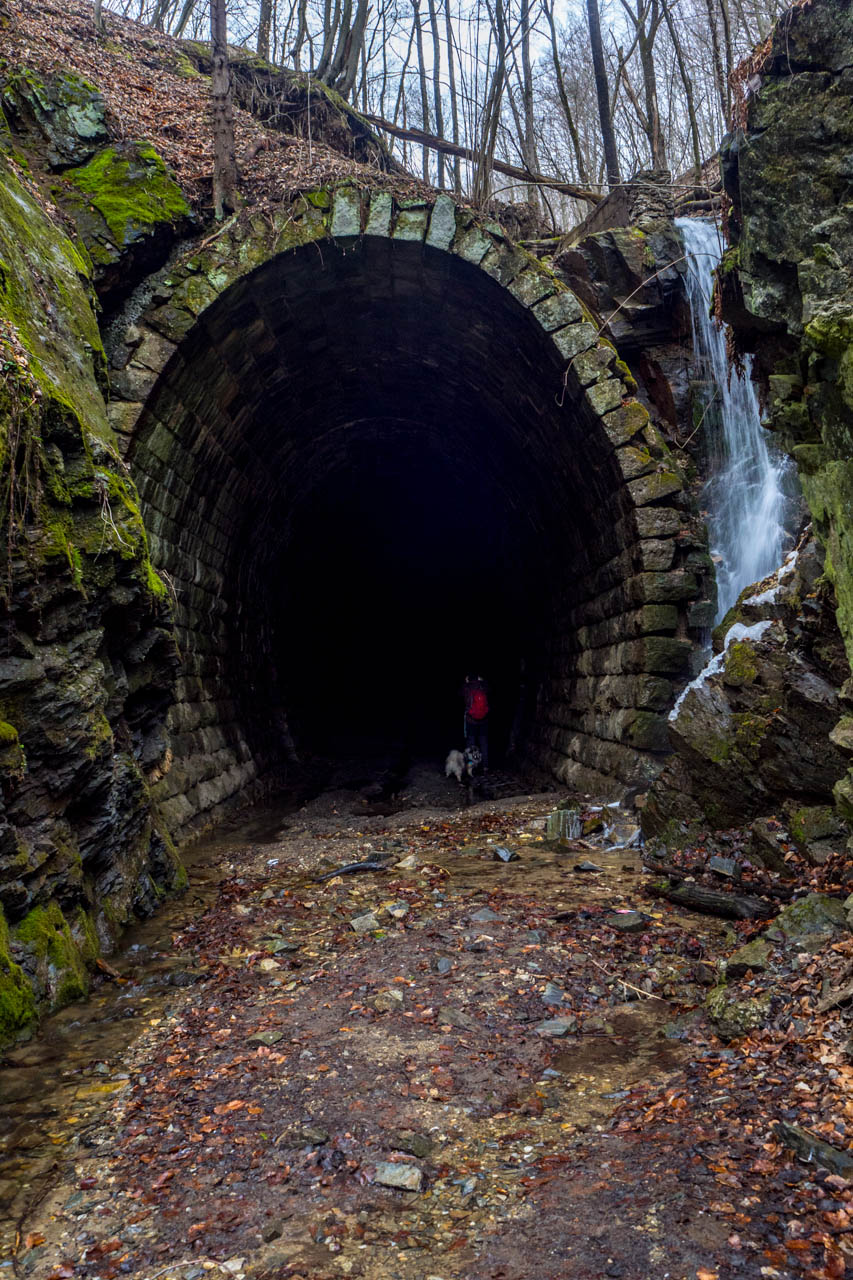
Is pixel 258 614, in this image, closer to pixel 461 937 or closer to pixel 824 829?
pixel 461 937

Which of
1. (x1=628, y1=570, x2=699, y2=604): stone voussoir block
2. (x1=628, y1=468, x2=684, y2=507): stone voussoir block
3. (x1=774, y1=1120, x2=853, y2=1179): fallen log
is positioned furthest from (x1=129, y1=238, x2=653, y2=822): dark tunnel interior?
(x1=774, y1=1120, x2=853, y2=1179): fallen log

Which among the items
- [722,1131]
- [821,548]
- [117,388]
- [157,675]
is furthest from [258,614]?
[722,1131]

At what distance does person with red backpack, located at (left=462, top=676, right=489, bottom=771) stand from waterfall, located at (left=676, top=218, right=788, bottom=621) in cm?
414

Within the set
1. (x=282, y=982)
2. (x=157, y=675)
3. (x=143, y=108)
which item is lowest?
(x=282, y=982)

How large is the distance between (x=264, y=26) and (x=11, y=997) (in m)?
19.7

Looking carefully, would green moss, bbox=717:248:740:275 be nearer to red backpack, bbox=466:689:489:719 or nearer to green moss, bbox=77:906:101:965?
green moss, bbox=77:906:101:965

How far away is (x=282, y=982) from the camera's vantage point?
193 inches

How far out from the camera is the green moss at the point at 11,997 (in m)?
3.95

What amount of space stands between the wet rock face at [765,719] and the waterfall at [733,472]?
2968 mm

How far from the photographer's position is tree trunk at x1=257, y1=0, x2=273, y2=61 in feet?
55.1

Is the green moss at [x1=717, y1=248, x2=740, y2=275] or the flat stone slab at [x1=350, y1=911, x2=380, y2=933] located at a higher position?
the green moss at [x1=717, y1=248, x2=740, y2=275]

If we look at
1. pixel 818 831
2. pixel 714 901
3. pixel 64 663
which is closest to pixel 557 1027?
pixel 714 901

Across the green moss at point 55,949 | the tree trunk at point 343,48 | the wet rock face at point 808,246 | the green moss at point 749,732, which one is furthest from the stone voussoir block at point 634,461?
the tree trunk at point 343,48

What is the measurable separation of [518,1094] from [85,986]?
8.79 feet
